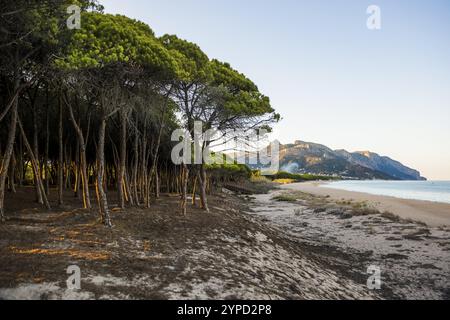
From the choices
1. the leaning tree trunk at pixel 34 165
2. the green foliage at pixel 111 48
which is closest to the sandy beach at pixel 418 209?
the green foliage at pixel 111 48

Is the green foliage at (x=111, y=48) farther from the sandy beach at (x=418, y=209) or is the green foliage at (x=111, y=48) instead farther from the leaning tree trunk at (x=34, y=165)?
the sandy beach at (x=418, y=209)

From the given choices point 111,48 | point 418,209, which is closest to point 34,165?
point 111,48

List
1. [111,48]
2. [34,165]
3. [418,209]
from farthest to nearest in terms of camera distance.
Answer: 1. [418,209]
2. [34,165]
3. [111,48]

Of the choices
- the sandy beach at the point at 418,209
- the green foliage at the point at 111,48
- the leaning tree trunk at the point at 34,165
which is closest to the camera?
the green foliage at the point at 111,48

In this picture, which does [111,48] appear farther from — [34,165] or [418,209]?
[418,209]

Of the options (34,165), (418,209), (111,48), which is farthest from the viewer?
(418,209)

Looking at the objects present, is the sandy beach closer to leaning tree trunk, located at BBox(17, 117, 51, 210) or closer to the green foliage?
the green foliage

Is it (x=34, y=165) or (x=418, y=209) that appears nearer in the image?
(x=34, y=165)

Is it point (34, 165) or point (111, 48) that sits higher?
point (111, 48)

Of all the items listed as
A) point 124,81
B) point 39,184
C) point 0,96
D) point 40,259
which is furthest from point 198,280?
point 0,96

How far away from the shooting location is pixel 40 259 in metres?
7.21

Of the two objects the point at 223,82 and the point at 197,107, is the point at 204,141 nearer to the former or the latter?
the point at 197,107

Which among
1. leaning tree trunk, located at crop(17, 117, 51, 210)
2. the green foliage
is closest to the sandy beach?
the green foliage
